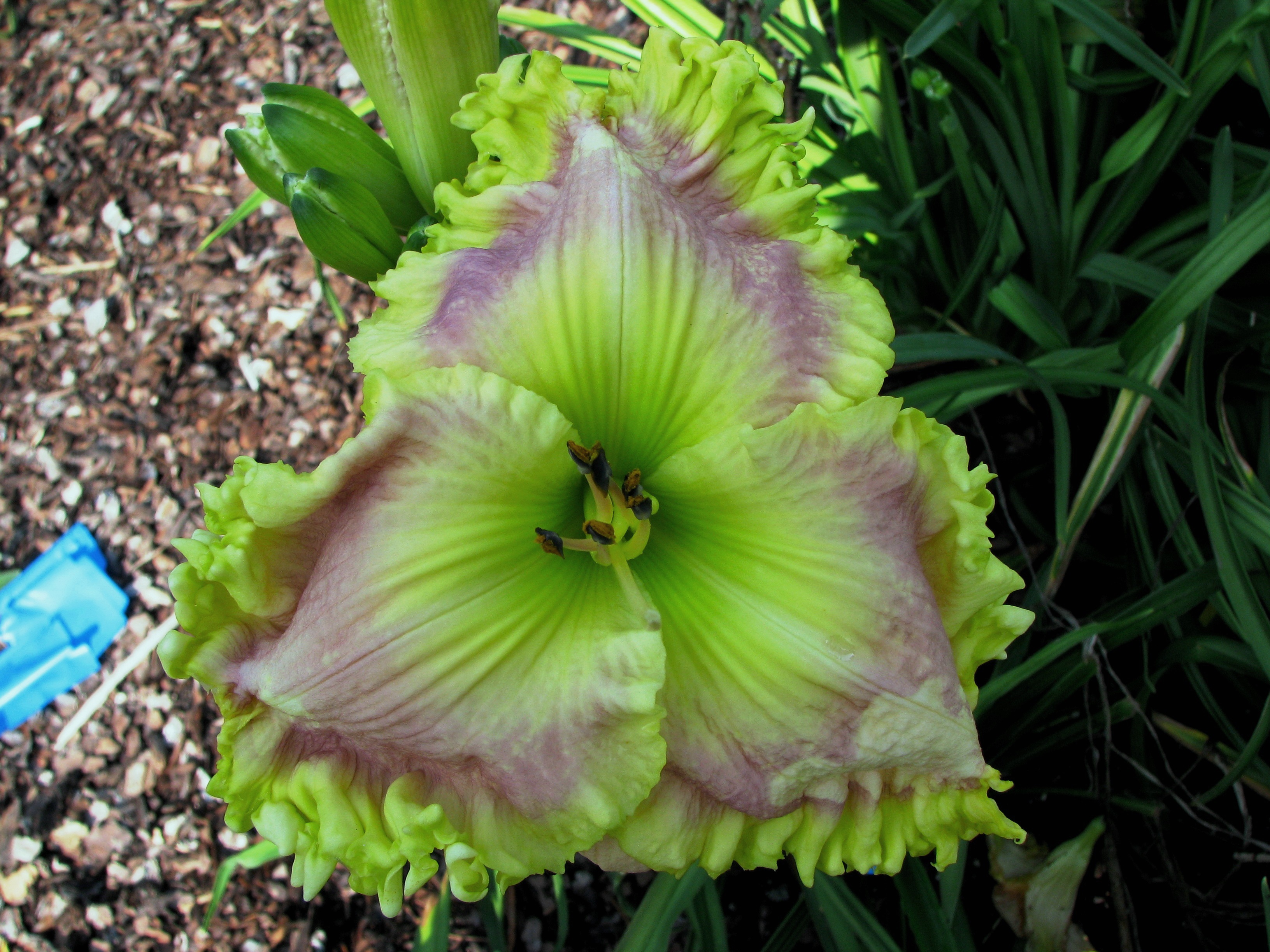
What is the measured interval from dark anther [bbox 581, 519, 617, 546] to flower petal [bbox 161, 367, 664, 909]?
8 centimetres

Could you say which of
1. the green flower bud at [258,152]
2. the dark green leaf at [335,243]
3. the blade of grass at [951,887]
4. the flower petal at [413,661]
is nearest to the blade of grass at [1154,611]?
the blade of grass at [951,887]

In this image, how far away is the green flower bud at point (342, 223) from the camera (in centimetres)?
107

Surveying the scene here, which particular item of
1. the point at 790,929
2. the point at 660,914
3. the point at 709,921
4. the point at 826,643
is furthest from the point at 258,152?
the point at 790,929

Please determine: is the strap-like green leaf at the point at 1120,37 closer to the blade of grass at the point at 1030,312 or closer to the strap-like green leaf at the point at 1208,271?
the strap-like green leaf at the point at 1208,271

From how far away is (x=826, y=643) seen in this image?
863 mm

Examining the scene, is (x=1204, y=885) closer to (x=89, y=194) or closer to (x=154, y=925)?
(x=154, y=925)

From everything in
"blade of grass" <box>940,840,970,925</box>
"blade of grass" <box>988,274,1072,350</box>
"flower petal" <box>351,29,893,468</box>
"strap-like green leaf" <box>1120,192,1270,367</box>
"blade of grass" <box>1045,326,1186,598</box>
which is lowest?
"blade of grass" <box>940,840,970,925</box>

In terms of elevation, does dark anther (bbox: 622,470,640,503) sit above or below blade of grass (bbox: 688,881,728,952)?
above

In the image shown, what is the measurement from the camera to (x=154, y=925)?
6.64 ft

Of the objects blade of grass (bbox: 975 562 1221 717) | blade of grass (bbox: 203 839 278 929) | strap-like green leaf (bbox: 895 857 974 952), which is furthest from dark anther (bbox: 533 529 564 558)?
blade of grass (bbox: 203 839 278 929)

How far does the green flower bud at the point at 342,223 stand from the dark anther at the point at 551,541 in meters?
0.51

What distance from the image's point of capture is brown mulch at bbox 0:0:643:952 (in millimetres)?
2043

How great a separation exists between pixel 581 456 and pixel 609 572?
153 mm

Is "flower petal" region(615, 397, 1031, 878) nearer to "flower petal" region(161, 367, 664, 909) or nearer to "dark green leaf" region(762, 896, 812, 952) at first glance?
"flower petal" region(161, 367, 664, 909)
